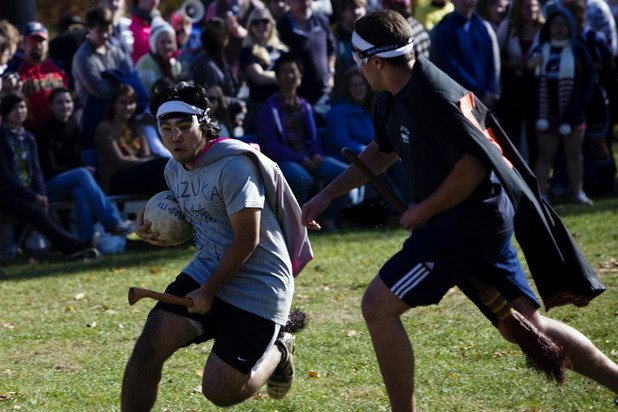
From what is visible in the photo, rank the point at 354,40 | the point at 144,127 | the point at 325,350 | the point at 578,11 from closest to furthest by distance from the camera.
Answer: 1. the point at 354,40
2. the point at 325,350
3. the point at 144,127
4. the point at 578,11

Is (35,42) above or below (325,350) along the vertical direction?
above

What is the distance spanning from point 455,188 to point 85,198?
704 centimetres

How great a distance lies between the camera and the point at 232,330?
17.0ft

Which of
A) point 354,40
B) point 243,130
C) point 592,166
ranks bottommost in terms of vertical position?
point 592,166

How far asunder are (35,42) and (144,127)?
1.38 m

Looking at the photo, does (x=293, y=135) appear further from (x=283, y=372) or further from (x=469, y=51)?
(x=283, y=372)

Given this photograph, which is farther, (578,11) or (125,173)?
(578,11)

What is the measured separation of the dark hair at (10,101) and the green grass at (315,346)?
4.78 ft

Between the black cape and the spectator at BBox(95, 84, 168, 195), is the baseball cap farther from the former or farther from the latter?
the black cape

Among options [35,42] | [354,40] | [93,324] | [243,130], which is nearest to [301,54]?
[243,130]

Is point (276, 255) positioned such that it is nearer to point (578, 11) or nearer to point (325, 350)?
point (325, 350)

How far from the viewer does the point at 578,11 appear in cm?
1320

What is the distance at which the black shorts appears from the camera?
16.9 feet

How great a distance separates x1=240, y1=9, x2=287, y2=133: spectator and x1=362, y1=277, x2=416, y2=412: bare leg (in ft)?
24.8
